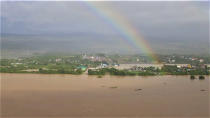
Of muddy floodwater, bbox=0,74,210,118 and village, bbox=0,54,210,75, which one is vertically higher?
village, bbox=0,54,210,75

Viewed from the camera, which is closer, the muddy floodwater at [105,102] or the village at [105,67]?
the muddy floodwater at [105,102]

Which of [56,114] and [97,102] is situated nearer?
[56,114]

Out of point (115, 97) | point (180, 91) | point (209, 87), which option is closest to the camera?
point (115, 97)

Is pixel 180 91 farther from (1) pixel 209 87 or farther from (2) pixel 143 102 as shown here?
(2) pixel 143 102

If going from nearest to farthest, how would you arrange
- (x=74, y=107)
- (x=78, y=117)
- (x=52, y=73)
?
(x=78, y=117) → (x=74, y=107) → (x=52, y=73)

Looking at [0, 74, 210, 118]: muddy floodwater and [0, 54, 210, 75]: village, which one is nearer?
[0, 74, 210, 118]: muddy floodwater

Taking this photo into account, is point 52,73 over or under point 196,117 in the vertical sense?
over

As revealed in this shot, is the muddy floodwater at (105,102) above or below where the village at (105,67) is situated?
below

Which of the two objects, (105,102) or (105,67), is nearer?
(105,102)

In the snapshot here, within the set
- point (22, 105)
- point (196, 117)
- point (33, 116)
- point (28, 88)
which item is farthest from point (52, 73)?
point (196, 117)

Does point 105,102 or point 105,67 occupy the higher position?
point 105,67
